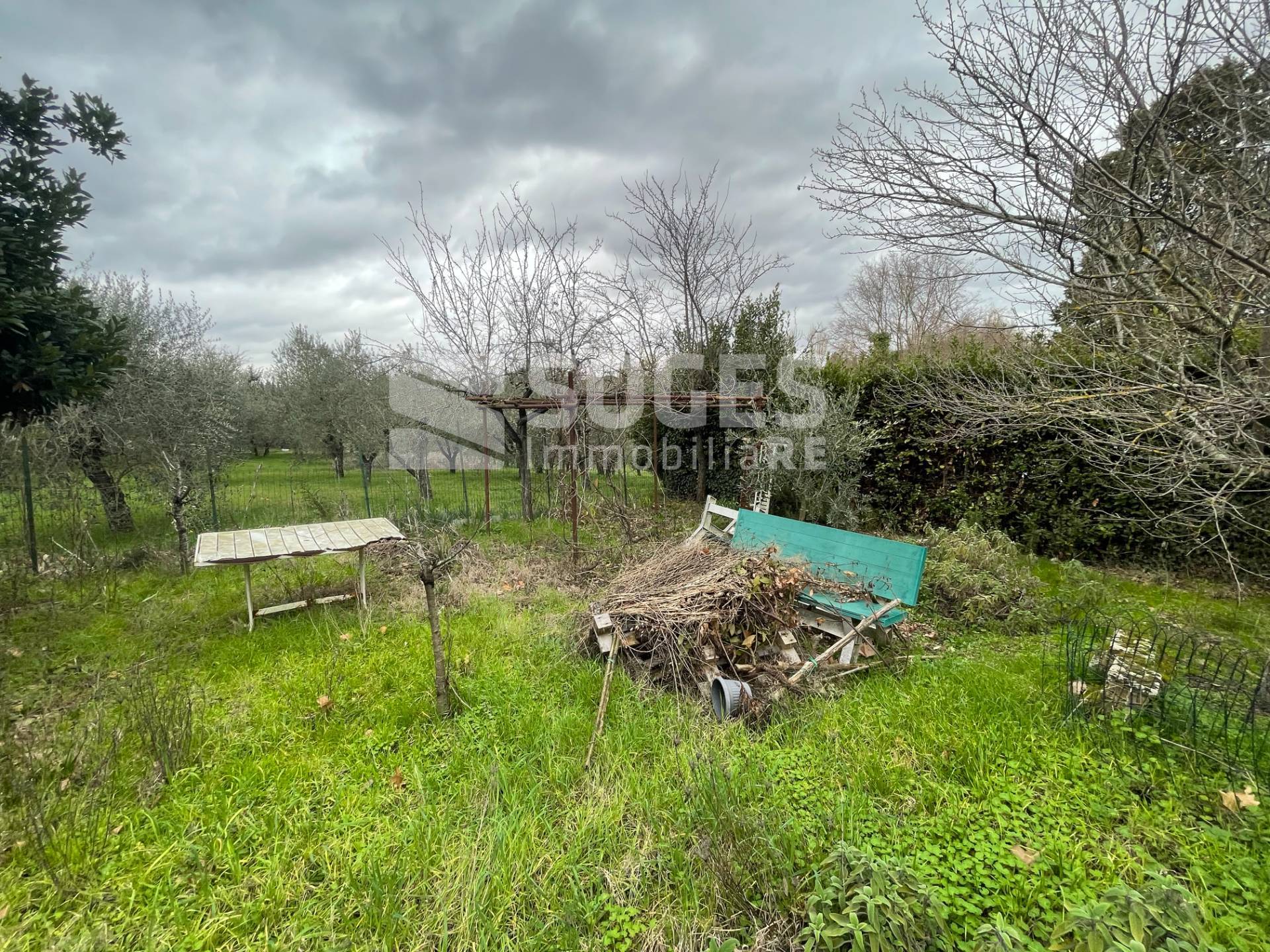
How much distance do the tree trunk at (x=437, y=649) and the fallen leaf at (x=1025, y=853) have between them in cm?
278

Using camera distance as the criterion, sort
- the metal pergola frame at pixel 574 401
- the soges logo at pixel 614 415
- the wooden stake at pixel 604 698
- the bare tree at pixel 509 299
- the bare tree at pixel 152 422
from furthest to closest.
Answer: the bare tree at pixel 509 299, the soges logo at pixel 614 415, the bare tree at pixel 152 422, the metal pergola frame at pixel 574 401, the wooden stake at pixel 604 698

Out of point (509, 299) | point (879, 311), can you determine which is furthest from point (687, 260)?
point (879, 311)

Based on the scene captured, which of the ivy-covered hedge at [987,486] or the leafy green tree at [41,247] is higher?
the leafy green tree at [41,247]

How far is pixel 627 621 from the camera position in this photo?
3.74 meters

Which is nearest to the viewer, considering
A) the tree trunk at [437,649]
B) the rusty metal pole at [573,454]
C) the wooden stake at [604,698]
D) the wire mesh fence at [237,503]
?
the wooden stake at [604,698]

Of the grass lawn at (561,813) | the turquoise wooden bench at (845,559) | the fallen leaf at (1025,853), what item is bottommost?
the grass lawn at (561,813)

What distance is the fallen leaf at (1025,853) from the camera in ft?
5.98

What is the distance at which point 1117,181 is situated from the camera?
219 centimetres

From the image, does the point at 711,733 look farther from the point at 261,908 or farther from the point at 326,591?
Answer: the point at 326,591

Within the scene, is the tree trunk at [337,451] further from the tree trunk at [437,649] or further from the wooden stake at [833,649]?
the wooden stake at [833,649]

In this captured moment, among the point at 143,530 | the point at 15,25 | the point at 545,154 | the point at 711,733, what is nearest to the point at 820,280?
the point at 545,154

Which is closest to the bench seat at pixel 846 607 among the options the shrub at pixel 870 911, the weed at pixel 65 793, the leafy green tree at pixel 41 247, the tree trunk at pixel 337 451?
the shrub at pixel 870 911

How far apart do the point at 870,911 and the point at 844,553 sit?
133 inches

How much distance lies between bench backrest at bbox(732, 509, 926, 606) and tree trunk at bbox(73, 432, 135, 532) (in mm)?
8866
